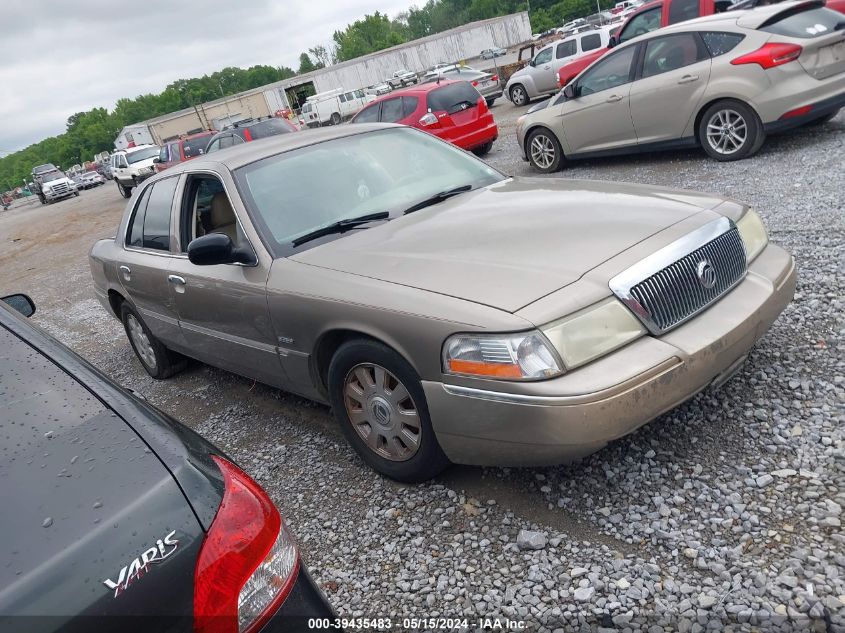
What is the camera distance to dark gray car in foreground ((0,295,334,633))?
1.28 m

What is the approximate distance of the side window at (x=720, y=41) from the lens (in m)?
7.60

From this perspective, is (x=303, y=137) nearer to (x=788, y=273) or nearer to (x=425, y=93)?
(x=788, y=273)

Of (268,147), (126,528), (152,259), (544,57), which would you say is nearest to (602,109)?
(268,147)

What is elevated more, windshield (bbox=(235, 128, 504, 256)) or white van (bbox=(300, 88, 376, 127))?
windshield (bbox=(235, 128, 504, 256))

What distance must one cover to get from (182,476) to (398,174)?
2.84 metres

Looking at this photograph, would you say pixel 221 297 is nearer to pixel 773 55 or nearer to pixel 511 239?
pixel 511 239

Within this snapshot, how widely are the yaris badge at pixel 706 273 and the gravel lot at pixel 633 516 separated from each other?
70 cm

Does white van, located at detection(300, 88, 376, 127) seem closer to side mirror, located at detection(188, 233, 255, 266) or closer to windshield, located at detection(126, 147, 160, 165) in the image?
windshield, located at detection(126, 147, 160, 165)

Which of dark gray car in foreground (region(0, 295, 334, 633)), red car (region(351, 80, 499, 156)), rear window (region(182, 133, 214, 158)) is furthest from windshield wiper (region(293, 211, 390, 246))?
rear window (region(182, 133, 214, 158))

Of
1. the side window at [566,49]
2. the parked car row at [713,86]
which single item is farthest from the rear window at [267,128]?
the parked car row at [713,86]

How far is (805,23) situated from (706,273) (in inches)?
246

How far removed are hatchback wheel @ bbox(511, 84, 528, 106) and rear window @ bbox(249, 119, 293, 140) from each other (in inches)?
281

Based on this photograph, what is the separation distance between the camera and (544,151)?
9.94 m

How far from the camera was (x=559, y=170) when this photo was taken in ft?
32.5
